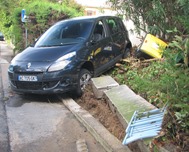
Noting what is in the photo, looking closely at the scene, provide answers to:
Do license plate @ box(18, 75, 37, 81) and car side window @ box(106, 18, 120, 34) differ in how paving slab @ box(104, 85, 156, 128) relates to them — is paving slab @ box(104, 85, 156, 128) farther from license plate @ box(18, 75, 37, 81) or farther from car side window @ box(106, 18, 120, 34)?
car side window @ box(106, 18, 120, 34)

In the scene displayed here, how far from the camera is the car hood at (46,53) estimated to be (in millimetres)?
6203

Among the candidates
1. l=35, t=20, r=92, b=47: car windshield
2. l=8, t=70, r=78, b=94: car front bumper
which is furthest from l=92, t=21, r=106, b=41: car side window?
l=8, t=70, r=78, b=94: car front bumper

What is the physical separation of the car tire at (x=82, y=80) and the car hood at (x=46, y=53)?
1.90 feet

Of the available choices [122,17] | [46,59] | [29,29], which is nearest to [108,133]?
[46,59]

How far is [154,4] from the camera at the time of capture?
6672 millimetres

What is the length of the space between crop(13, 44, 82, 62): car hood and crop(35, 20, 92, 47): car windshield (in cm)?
30

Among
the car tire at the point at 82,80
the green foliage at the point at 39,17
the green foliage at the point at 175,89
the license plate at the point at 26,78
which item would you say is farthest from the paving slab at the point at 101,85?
the green foliage at the point at 39,17

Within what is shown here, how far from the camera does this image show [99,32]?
743 centimetres

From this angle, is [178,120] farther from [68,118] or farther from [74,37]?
[74,37]

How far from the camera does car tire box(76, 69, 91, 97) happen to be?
6.37 m

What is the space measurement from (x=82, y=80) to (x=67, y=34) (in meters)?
1.44

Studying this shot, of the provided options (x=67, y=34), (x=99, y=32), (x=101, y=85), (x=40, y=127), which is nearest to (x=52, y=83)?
(x=101, y=85)

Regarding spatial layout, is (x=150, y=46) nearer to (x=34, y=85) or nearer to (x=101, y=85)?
(x=101, y=85)

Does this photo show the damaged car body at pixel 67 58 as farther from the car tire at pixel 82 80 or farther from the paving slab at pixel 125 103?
the paving slab at pixel 125 103
